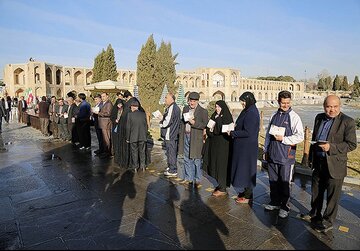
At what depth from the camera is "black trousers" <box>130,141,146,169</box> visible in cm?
627

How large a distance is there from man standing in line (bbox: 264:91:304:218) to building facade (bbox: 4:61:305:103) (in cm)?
2311

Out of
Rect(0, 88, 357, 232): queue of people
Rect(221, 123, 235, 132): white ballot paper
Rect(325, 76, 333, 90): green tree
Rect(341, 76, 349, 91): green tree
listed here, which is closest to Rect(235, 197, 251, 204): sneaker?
Rect(0, 88, 357, 232): queue of people

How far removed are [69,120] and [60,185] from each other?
191 inches

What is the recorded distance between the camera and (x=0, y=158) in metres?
7.50

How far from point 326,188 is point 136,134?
384 cm

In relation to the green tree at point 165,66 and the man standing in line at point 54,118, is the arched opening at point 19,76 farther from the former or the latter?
the man standing in line at point 54,118

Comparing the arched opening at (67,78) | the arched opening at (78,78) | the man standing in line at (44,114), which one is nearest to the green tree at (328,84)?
the arched opening at (78,78)

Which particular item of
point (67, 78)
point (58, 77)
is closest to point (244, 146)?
point (58, 77)

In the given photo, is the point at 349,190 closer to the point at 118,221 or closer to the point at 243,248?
the point at 243,248

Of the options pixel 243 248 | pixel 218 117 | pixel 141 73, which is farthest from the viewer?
pixel 141 73

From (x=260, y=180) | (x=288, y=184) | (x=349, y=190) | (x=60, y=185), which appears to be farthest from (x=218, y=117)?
(x=60, y=185)

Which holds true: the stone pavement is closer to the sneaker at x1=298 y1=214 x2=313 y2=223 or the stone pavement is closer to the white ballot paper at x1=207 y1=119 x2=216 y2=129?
the sneaker at x1=298 y1=214 x2=313 y2=223

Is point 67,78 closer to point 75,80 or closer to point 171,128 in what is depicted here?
point 75,80

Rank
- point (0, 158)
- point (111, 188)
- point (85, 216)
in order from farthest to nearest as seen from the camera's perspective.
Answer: point (0, 158)
point (111, 188)
point (85, 216)
